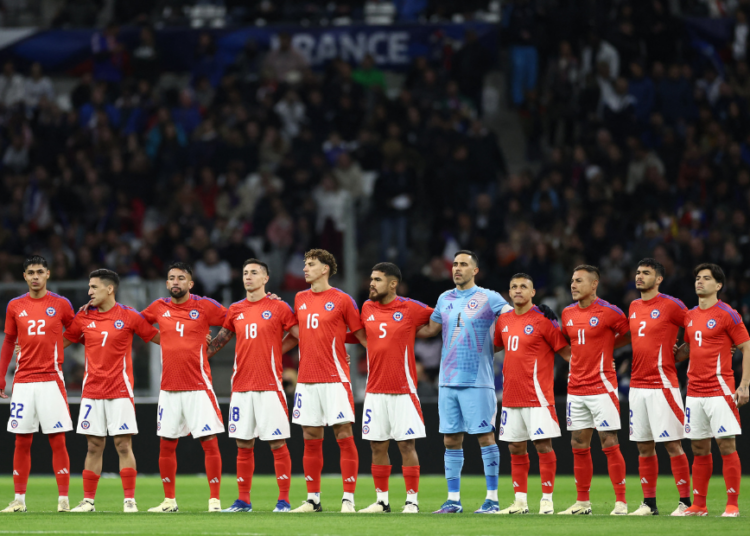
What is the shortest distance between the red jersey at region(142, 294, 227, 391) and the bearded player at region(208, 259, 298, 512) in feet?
0.85

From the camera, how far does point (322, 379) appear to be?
439 inches

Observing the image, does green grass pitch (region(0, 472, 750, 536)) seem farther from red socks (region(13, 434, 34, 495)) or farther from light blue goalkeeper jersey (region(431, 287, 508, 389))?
light blue goalkeeper jersey (region(431, 287, 508, 389))

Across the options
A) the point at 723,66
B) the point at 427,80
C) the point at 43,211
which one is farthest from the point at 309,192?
the point at 723,66

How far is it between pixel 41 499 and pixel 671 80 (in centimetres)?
1295

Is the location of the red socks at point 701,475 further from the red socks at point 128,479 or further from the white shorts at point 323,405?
the red socks at point 128,479

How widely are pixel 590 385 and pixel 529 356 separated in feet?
2.09

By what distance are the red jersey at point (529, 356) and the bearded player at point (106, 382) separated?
12.0 ft

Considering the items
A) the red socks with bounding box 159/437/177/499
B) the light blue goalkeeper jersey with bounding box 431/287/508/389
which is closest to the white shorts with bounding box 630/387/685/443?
the light blue goalkeeper jersey with bounding box 431/287/508/389

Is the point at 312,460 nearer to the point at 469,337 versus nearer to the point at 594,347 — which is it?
the point at 469,337

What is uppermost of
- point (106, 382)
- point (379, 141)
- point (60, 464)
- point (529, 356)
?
point (379, 141)

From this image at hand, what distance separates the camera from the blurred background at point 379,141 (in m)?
18.1

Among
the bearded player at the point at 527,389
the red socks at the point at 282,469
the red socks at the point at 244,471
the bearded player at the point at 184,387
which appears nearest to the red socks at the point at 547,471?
the bearded player at the point at 527,389

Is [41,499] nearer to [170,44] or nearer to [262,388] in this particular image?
[262,388]

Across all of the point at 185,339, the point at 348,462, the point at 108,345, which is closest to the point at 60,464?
the point at 108,345
